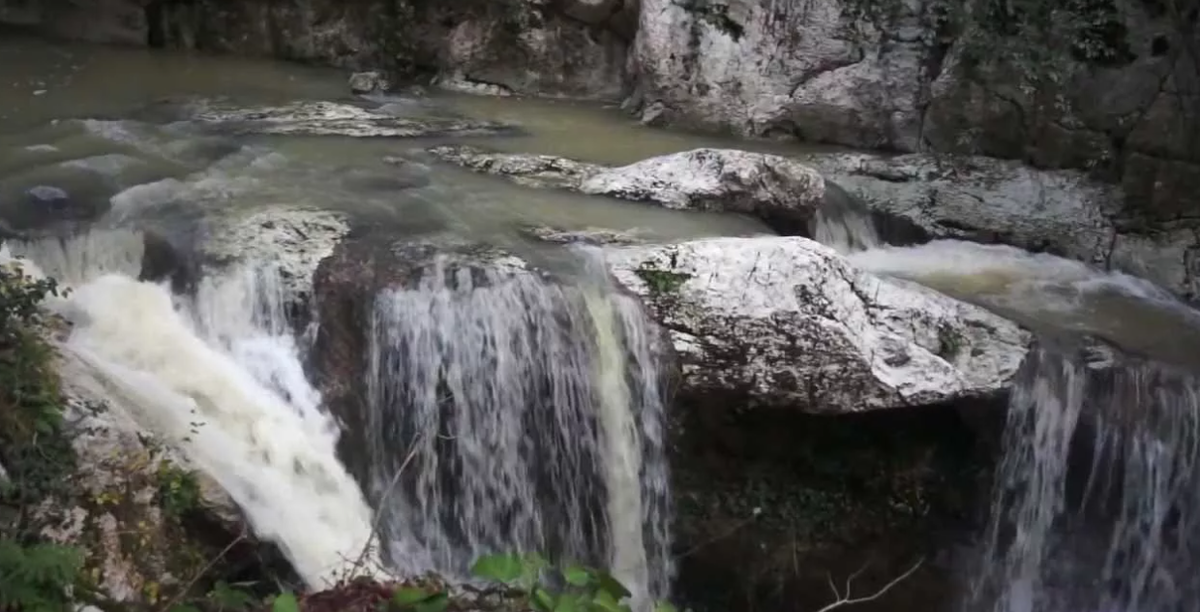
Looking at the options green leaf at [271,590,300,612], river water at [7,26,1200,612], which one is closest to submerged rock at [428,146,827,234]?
river water at [7,26,1200,612]

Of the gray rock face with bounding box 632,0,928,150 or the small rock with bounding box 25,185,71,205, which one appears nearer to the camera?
the small rock with bounding box 25,185,71,205

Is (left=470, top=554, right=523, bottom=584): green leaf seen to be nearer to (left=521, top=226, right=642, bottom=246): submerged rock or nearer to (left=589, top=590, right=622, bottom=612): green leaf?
(left=589, top=590, right=622, bottom=612): green leaf

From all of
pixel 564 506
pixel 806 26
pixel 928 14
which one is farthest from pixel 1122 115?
pixel 564 506

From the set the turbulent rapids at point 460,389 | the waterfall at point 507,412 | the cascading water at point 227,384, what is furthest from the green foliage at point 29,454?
the waterfall at point 507,412

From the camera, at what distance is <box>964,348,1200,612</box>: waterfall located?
6.05m

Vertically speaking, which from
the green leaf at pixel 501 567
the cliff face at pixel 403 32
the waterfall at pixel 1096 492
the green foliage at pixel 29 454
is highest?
the cliff face at pixel 403 32

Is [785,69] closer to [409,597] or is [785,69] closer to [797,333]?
[797,333]

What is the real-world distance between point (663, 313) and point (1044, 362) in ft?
6.76

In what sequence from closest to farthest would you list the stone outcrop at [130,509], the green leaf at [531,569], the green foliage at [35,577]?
1. the green leaf at [531,569]
2. the green foliage at [35,577]
3. the stone outcrop at [130,509]

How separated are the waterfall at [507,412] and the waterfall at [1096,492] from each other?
2.02 meters

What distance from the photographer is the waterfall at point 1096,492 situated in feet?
19.8

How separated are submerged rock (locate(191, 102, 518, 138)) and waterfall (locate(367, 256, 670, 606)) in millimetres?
3131

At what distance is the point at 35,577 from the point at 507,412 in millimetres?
2829

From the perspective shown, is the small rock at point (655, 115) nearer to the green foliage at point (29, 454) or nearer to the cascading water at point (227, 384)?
the cascading water at point (227, 384)
